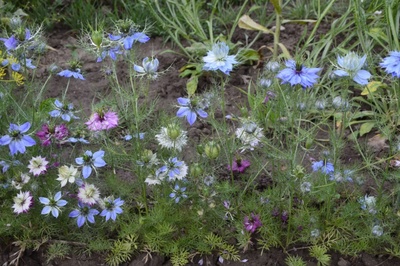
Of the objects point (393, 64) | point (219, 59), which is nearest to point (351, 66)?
point (393, 64)

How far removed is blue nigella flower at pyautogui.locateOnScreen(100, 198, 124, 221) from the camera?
2.01 metres

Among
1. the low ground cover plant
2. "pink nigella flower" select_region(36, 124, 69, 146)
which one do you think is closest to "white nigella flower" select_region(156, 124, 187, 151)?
the low ground cover plant

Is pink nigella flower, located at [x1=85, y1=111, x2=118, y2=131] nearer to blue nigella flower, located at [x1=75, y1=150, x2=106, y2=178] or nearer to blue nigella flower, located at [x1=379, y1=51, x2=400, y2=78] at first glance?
blue nigella flower, located at [x1=75, y1=150, x2=106, y2=178]

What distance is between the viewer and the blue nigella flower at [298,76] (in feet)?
5.78

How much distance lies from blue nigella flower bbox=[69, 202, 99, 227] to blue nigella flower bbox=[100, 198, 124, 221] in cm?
5

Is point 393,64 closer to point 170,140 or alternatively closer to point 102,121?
point 170,140

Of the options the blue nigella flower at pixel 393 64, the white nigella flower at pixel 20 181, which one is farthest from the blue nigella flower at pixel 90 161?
the blue nigella flower at pixel 393 64

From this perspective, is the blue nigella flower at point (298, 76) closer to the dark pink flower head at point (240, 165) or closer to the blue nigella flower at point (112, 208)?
the dark pink flower head at point (240, 165)

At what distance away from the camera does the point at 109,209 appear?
79.8 inches

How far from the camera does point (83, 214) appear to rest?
205 centimetres

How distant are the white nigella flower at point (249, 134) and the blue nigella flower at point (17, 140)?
64 cm

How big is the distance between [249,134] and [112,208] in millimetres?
509

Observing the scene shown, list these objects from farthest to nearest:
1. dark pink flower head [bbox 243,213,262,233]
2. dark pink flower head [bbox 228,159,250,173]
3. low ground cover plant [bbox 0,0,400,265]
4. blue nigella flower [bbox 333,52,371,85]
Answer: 1. dark pink flower head [bbox 228,159,250,173]
2. dark pink flower head [bbox 243,213,262,233]
3. low ground cover plant [bbox 0,0,400,265]
4. blue nigella flower [bbox 333,52,371,85]

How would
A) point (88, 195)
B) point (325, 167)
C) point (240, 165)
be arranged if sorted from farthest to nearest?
1. point (240, 165)
2. point (325, 167)
3. point (88, 195)
